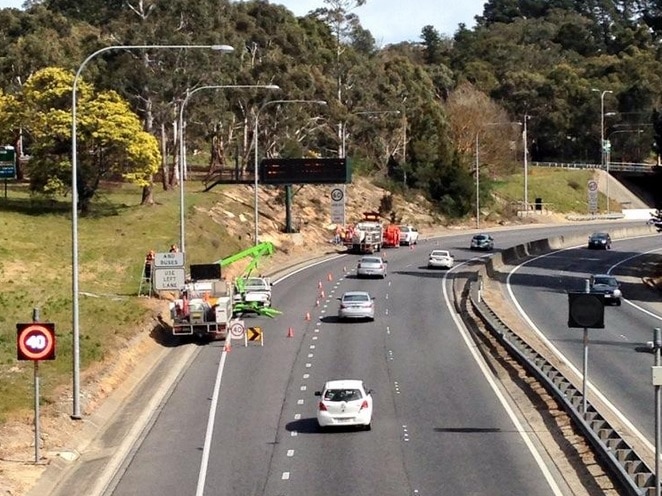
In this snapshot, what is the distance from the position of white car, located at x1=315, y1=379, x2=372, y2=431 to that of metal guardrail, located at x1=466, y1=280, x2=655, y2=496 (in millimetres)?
5560

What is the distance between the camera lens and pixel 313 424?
34562mm

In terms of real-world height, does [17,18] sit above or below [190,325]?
above

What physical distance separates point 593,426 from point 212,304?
22.6 metres

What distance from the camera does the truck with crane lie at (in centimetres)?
4975

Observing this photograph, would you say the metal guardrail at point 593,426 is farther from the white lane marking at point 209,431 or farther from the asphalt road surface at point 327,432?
the white lane marking at point 209,431

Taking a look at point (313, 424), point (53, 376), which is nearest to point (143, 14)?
point (53, 376)

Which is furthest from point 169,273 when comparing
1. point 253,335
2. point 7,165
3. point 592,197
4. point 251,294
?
point 592,197

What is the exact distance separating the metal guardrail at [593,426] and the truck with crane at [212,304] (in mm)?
11333

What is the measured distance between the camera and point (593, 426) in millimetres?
30781

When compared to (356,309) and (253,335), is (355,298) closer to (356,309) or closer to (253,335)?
(356,309)

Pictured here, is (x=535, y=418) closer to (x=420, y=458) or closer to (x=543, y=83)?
(x=420, y=458)

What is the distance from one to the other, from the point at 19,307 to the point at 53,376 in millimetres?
12444

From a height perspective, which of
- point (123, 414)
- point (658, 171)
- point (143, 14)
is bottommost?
point (123, 414)

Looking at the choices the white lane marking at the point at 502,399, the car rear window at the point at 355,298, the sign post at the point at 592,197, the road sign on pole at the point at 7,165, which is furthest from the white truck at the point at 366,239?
the sign post at the point at 592,197
